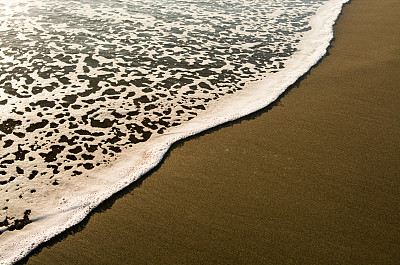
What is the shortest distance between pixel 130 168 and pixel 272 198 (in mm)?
1566

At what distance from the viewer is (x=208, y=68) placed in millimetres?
6367

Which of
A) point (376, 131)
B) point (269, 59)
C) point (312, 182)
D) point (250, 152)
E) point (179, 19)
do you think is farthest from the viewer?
point (179, 19)

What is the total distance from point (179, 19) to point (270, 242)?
25.0 ft

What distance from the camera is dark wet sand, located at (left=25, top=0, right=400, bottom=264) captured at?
2.80 m

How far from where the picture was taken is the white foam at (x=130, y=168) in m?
2.96

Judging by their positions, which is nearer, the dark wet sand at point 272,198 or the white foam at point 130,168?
the dark wet sand at point 272,198

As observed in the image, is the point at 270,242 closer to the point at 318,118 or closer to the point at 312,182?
the point at 312,182

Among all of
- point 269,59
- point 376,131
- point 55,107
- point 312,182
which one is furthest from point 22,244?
point 269,59

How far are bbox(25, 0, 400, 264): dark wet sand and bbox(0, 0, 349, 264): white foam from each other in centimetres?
14

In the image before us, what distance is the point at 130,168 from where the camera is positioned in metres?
3.77

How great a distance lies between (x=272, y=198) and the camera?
3.32 metres

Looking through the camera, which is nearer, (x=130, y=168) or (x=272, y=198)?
(x=272, y=198)

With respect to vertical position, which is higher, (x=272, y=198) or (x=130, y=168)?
(x=272, y=198)

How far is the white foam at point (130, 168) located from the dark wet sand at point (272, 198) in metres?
0.14
